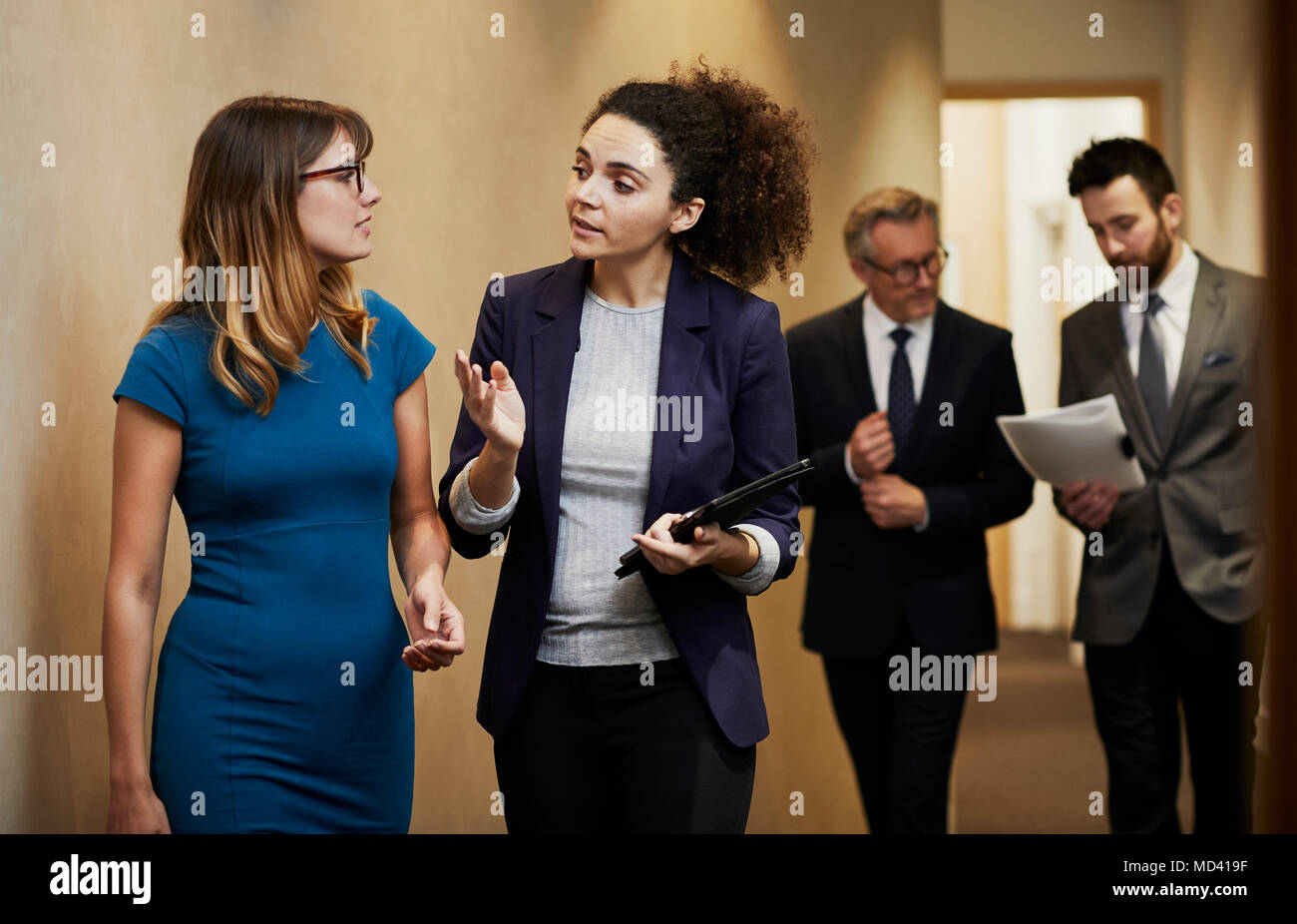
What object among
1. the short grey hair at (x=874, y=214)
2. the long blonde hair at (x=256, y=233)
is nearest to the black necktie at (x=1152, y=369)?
the short grey hair at (x=874, y=214)

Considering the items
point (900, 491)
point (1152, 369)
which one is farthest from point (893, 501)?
point (1152, 369)

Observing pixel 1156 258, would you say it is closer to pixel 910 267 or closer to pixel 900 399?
pixel 910 267

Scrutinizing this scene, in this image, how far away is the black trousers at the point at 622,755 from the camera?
1.93 m

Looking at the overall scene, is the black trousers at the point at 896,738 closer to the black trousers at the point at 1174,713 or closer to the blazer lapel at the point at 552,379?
the black trousers at the point at 1174,713

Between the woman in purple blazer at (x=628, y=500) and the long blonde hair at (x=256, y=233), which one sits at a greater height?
the long blonde hair at (x=256, y=233)

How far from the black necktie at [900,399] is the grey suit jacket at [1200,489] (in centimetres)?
53

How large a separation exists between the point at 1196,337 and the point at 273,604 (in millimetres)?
2388

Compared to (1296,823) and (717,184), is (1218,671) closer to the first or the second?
(1296,823)

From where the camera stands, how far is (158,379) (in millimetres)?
1925
